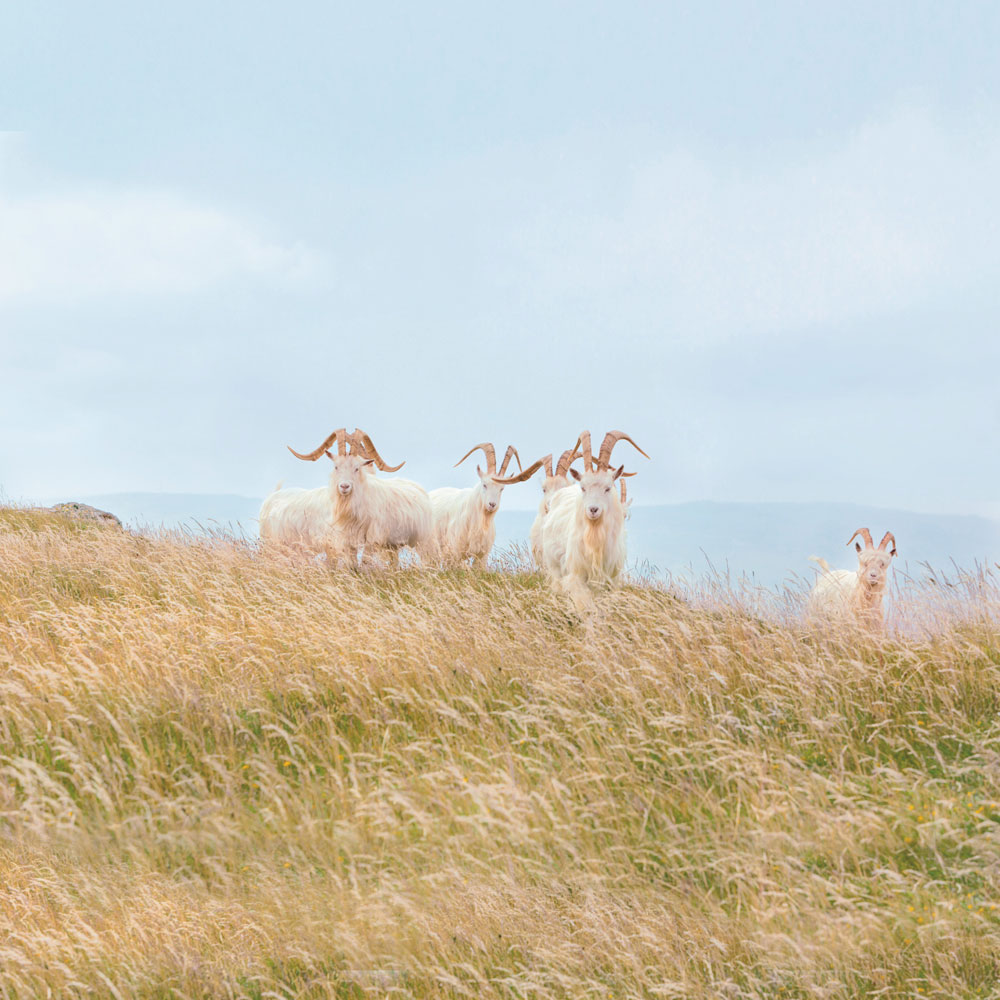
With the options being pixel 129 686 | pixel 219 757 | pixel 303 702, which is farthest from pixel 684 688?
pixel 129 686

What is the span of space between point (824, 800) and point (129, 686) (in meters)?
5.68

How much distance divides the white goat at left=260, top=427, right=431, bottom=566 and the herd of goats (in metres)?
0.02

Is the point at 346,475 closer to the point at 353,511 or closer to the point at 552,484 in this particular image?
the point at 353,511

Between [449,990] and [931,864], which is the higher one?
[931,864]

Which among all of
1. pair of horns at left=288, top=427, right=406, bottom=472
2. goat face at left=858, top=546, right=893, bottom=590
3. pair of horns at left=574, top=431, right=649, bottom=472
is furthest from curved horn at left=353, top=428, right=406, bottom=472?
goat face at left=858, top=546, right=893, bottom=590

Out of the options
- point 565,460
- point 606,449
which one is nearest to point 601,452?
point 606,449

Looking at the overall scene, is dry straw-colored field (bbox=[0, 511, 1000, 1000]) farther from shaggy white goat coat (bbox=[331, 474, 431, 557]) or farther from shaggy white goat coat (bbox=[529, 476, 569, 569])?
shaggy white goat coat (bbox=[529, 476, 569, 569])

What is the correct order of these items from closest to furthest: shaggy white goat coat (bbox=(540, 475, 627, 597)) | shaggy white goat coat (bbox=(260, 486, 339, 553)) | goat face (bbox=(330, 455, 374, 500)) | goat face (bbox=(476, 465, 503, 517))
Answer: shaggy white goat coat (bbox=(540, 475, 627, 597)) < goat face (bbox=(330, 455, 374, 500)) < shaggy white goat coat (bbox=(260, 486, 339, 553)) < goat face (bbox=(476, 465, 503, 517))

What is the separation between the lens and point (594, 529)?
1216cm

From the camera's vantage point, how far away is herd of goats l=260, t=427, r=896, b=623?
12.3 metres

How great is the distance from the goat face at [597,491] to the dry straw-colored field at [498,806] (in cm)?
179

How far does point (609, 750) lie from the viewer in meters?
6.88

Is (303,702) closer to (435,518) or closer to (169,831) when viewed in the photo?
(169,831)

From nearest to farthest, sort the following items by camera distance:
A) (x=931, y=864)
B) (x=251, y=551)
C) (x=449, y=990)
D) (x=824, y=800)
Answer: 1. (x=449, y=990)
2. (x=931, y=864)
3. (x=824, y=800)
4. (x=251, y=551)
